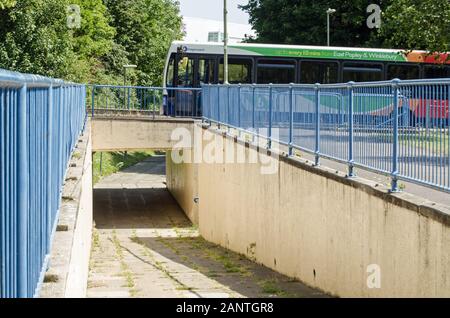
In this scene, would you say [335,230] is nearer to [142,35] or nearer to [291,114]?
[291,114]

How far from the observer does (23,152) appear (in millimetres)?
4602

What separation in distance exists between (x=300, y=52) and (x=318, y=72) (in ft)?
3.70

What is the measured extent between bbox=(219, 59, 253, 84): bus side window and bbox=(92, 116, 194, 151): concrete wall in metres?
2.81

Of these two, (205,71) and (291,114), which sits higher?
(205,71)

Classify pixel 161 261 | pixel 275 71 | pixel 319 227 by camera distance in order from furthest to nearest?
pixel 275 71, pixel 161 261, pixel 319 227

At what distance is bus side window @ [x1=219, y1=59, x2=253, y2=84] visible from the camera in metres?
31.3

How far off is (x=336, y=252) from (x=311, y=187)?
1.62m

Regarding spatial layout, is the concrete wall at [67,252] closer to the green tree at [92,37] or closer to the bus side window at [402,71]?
the bus side window at [402,71]

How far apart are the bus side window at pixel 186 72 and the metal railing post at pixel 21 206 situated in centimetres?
2624

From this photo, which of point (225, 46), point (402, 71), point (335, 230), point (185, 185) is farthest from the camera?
point (402, 71)

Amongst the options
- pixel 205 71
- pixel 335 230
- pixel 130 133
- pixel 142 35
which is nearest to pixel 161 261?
pixel 335 230

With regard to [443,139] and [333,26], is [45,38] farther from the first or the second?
[443,139]

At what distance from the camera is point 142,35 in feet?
216

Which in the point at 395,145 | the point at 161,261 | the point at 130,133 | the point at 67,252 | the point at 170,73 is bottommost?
the point at 161,261
